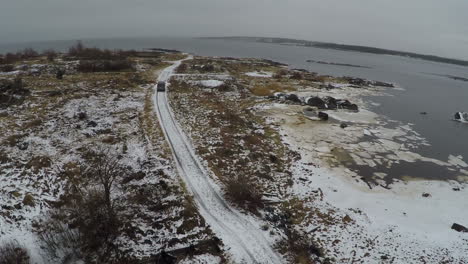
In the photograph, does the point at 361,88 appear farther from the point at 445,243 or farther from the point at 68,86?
the point at 68,86

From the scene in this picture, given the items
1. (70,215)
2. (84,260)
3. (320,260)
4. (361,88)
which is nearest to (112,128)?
(70,215)

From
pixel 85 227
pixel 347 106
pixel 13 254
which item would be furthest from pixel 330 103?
pixel 13 254

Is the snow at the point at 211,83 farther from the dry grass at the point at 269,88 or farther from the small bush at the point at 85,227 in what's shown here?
the small bush at the point at 85,227

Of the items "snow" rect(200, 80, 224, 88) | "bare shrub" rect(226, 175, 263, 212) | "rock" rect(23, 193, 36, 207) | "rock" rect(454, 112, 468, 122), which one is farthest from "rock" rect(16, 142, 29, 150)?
"rock" rect(454, 112, 468, 122)

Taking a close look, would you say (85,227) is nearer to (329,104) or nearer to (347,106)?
(329,104)

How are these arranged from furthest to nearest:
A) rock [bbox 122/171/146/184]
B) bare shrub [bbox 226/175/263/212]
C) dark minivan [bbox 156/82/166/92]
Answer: dark minivan [bbox 156/82/166/92] < rock [bbox 122/171/146/184] < bare shrub [bbox 226/175/263/212]

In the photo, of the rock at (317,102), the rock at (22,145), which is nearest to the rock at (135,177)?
the rock at (22,145)

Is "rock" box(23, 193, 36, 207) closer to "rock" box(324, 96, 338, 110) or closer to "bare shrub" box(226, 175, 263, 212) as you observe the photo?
"bare shrub" box(226, 175, 263, 212)
